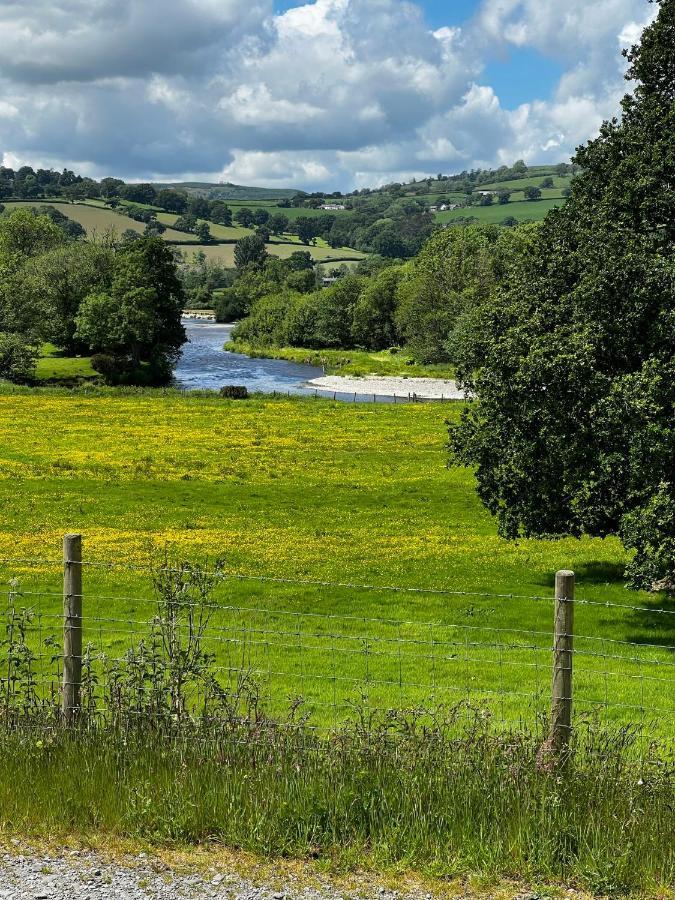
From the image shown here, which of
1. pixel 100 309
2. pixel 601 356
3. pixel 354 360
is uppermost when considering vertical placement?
pixel 100 309

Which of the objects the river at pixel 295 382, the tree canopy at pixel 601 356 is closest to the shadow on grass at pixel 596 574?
the tree canopy at pixel 601 356

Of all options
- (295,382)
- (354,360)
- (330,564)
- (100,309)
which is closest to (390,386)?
(295,382)

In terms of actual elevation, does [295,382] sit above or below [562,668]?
below

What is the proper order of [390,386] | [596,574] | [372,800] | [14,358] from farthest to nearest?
1. [390,386]
2. [14,358]
3. [596,574]
4. [372,800]

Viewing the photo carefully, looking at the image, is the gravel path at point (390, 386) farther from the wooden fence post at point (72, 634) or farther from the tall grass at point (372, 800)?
the tall grass at point (372, 800)

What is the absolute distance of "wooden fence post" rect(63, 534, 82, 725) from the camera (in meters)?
10.0

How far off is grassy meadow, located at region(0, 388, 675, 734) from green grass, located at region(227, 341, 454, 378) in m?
65.8

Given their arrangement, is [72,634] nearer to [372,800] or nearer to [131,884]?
[131,884]

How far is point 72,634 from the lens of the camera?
33.0 feet

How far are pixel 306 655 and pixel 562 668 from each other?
12.4 m

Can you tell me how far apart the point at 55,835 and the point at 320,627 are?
14708 millimetres

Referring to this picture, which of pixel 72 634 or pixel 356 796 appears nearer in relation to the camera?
pixel 356 796

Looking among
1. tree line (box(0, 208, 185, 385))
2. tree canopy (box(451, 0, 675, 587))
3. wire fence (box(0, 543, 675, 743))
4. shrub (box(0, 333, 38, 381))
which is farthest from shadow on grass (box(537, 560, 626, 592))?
tree line (box(0, 208, 185, 385))

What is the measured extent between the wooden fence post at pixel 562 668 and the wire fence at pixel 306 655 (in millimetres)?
16
